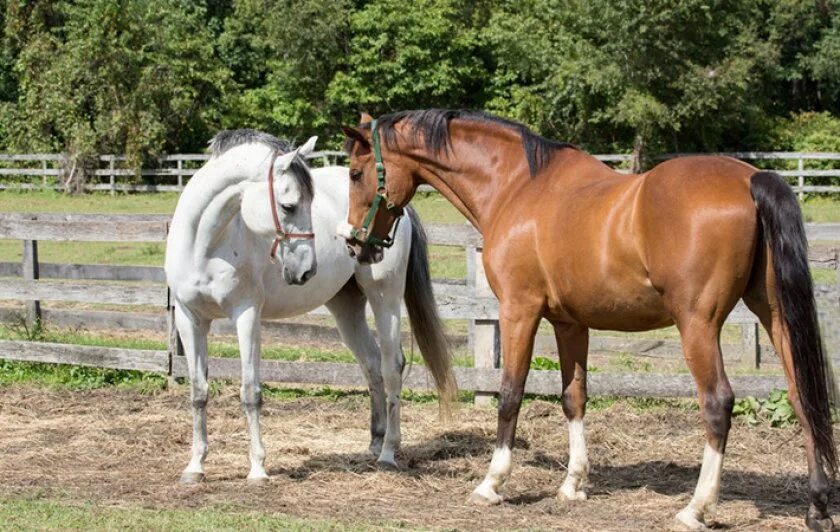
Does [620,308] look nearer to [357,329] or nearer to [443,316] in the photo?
[357,329]

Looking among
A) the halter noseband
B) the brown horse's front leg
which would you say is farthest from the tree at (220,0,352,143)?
the brown horse's front leg

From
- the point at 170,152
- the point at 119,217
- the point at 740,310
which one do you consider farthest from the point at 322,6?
the point at 740,310

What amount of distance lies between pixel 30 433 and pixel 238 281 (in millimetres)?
2252

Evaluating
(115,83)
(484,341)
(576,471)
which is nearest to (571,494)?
(576,471)

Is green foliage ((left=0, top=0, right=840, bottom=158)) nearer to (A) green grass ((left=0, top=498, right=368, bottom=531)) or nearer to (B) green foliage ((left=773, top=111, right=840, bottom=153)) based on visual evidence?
(B) green foliage ((left=773, top=111, right=840, bottom=153))

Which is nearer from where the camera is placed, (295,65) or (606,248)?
(606,248)

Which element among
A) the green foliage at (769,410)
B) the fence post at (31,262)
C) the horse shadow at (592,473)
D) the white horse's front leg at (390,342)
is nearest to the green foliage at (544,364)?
the horse shadow at (592,473)

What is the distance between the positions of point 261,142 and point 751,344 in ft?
15.5

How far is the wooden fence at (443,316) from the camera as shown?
802cm

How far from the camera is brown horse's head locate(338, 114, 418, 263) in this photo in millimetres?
6020

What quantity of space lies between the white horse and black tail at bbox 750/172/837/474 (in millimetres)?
2532

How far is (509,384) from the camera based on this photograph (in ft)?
18.9

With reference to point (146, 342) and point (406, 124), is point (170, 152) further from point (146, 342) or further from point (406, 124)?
point (406, 124)

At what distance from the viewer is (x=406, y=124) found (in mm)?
6129
